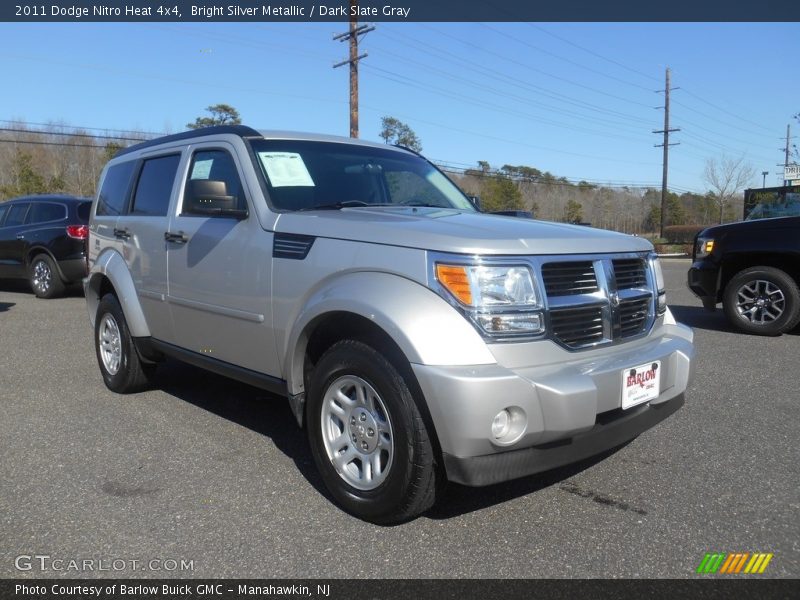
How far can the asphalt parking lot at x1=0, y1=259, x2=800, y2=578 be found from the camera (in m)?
2.73

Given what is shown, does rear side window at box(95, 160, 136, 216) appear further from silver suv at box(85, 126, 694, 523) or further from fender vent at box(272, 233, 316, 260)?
fender vent at box(272, 233, 316, 260)

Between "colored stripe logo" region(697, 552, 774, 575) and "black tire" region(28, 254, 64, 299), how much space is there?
1110 centimetres

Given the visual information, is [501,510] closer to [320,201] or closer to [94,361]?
[320,201]

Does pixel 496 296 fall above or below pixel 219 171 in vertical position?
below

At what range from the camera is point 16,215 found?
12.1 meters

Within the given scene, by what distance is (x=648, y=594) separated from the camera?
8.11ft

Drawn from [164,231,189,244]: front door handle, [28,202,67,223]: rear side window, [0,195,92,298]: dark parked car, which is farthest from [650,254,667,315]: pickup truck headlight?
[28,202,67,223]: rear side window

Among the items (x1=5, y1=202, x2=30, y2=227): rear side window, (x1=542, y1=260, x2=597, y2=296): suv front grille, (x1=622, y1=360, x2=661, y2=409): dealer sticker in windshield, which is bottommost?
(x1=622, y1=360, x2=661, y2=409): dealer sticker in windshield

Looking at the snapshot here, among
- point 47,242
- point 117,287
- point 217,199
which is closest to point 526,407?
point 217,199

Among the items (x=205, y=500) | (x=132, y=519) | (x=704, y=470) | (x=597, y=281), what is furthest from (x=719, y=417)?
(x=132, y=519)

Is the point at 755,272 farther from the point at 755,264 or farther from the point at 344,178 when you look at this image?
the point at 344,178

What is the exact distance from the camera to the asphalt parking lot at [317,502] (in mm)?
2727

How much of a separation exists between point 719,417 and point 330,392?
2.91 meters

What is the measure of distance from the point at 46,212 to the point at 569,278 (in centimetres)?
1112
